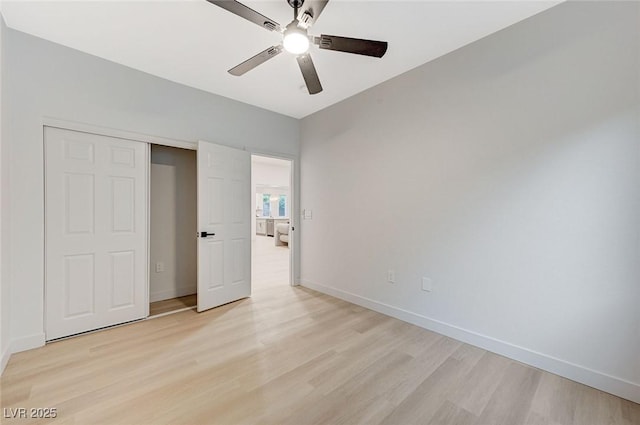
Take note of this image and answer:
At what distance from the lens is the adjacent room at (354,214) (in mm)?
1632

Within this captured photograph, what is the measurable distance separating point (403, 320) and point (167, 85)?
366 centimetres

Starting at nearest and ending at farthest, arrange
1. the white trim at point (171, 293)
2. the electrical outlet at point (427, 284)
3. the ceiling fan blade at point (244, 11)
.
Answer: the ceiling fan blade at point (244, 11), the electrical outlet at point (427, 284), the white trim at point (171, 293)

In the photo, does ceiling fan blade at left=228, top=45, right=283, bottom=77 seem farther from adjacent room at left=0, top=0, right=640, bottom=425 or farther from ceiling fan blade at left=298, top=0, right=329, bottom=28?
ceiling fan blade at left=298, top=0, right=329, bottom=28

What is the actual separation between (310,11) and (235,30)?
880 mm

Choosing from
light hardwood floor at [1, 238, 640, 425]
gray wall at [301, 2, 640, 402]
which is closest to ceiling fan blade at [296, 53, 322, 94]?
gray wall at [301, 2, 640, 402]

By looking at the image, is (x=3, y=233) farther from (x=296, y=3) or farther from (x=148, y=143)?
(x=296, y=3)

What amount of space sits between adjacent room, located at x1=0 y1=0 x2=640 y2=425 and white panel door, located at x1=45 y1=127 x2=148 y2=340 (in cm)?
2

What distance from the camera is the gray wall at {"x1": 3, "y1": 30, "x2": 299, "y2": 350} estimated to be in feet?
6.89

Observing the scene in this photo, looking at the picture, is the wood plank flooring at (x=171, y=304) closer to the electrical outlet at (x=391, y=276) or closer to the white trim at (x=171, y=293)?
the white trim at (x=171, y=293)

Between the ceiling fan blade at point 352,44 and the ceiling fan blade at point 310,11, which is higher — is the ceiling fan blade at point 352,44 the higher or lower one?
the lower one

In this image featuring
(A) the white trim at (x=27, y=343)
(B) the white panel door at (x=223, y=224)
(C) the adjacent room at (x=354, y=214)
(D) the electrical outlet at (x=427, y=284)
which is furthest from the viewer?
(B) the white panel door at (x=223, y=224)

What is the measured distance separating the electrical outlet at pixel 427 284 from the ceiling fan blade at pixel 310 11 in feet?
7.86

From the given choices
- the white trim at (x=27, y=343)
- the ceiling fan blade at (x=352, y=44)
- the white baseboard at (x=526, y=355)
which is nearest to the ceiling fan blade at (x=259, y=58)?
the ceiling fan blade at (x=352, y=44)

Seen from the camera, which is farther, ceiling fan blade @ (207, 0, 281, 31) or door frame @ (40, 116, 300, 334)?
door frame @ (40, 116, 300, 334)
